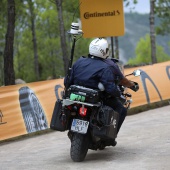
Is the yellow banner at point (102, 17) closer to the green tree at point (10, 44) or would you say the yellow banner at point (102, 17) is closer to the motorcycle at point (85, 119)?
the green tree at point (10, 44)

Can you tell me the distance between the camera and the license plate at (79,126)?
7382 millimetres

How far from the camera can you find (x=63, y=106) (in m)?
7.67

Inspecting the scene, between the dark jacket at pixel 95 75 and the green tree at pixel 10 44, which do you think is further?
the green tree at pixel 10 44

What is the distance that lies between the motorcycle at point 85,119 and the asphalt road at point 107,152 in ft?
0.97

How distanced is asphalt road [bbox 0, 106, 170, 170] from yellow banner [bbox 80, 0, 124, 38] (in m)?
2.78

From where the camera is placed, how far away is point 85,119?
24.7ft

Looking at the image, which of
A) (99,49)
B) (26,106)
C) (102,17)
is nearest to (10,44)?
(102,17)

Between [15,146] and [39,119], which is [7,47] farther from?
[15,146]

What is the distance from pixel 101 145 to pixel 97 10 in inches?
233

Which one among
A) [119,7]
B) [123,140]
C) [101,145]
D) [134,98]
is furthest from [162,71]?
[101,145]

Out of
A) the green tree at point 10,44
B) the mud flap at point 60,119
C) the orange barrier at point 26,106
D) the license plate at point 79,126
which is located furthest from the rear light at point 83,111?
the green tree at point 10,44

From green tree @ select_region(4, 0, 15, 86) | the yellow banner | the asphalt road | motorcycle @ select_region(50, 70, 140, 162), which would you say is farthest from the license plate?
green tree @ select_region(4, 0, 15, 86)

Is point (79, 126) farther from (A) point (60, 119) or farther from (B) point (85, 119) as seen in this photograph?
(A) point (60, 119)

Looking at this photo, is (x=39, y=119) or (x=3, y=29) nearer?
(x=39, y=119)
